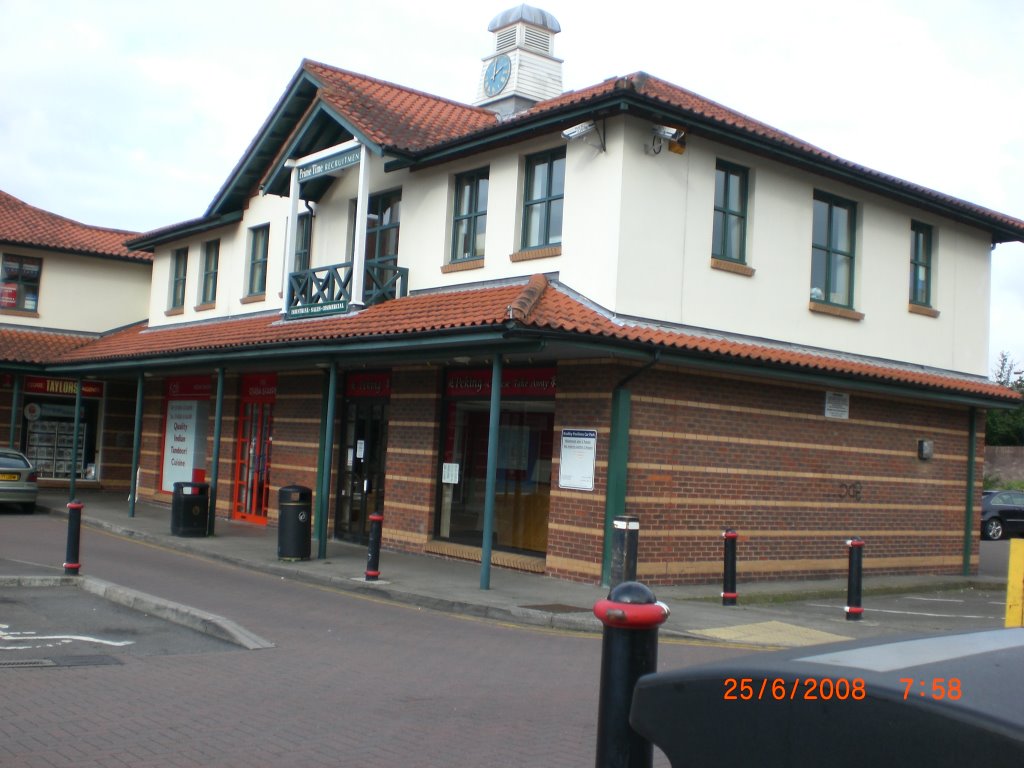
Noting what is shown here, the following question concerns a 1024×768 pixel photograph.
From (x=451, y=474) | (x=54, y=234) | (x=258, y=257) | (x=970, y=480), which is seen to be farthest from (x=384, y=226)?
(x=54, y=234)

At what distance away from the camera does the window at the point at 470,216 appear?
1688cm

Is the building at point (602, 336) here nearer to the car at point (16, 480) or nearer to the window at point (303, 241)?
the window at point (303, 241)

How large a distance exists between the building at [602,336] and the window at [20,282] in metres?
8.23

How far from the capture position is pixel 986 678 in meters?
2.12

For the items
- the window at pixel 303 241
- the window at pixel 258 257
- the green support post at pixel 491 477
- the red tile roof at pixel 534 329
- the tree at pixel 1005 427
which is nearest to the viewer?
the red tile roof at pixel 534 329

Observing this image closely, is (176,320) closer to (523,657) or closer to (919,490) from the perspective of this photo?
(919,490)

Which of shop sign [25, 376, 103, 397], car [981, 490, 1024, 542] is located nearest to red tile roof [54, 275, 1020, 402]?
shop sign [25, 376, 103, 397]

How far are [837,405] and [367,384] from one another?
7693 mm

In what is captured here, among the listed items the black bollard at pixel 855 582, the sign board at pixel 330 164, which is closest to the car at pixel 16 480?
the sign board at pixel 330 164

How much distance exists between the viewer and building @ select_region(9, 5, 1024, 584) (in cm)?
1431

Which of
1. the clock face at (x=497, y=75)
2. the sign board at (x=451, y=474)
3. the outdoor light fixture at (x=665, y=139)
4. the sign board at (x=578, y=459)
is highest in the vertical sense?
the clock face at (x=497, y=75)

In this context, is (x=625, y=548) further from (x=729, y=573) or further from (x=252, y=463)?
(x=252, y=463)

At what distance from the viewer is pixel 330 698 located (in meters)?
7.61

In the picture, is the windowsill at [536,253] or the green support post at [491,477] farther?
the windowsill at [536,253]
